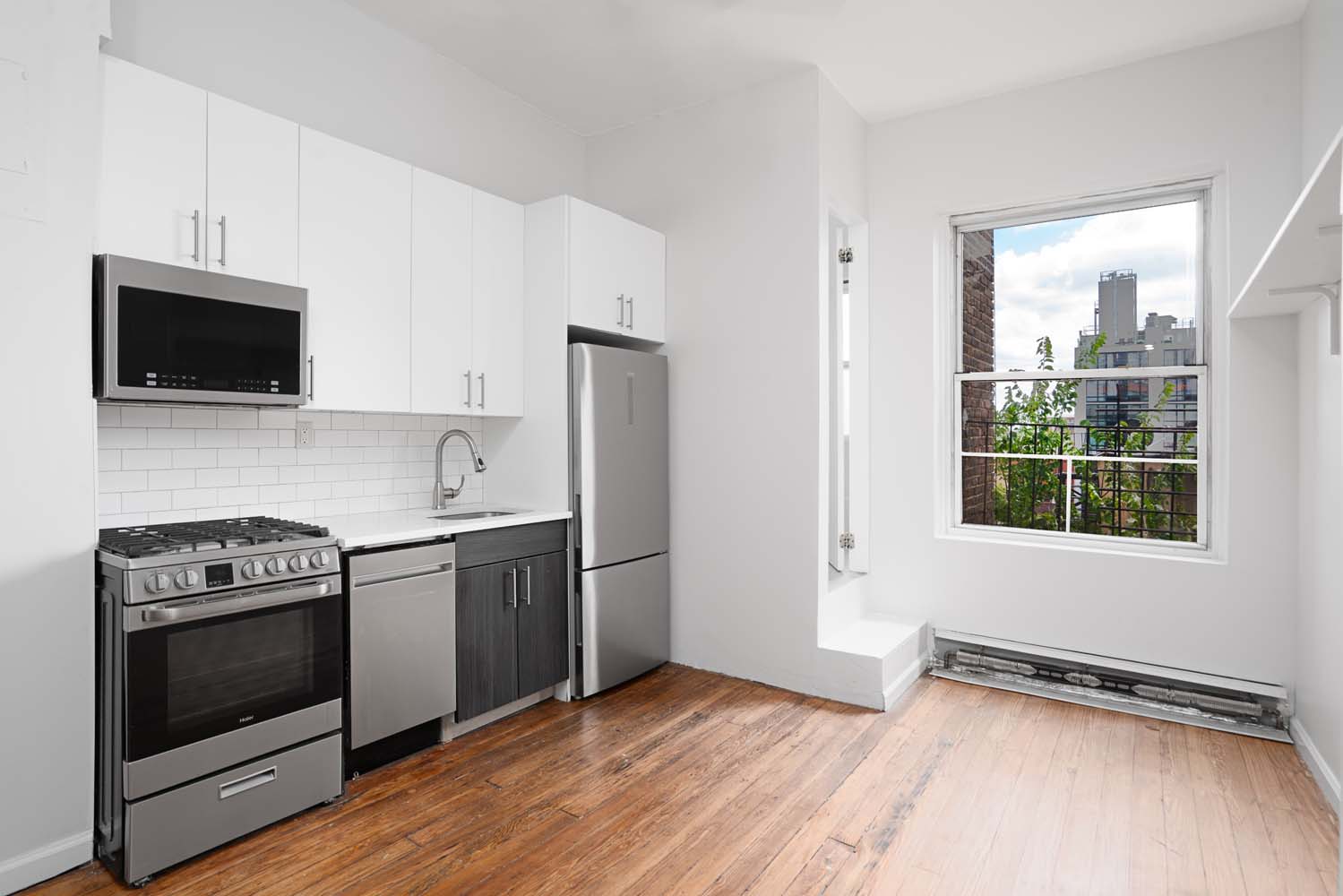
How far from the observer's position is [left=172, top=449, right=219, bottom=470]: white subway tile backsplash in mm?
2623

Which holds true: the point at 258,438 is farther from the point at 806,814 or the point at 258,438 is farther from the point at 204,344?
the point at 806,814

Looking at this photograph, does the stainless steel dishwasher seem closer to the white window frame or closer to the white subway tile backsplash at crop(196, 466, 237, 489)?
the white subway tile backsplash at crop(196, 466, 237, 489)

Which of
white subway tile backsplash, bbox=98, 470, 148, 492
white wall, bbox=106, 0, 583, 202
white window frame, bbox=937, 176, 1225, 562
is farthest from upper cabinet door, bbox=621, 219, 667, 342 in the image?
white subway tile backsplash, bbox=98, 470, 148, 492

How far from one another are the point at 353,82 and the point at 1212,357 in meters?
4.02

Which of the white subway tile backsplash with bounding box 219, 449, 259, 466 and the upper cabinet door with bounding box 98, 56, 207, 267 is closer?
the upper cabinet door with bounding box 98, 56, 207, 267

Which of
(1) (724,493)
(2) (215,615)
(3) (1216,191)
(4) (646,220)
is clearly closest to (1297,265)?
(3) (1216,191)

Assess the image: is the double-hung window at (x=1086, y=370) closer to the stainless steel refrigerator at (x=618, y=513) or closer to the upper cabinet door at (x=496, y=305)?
the stainless steel refrigerator at (x=618, y=513)

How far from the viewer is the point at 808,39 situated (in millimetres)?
3311

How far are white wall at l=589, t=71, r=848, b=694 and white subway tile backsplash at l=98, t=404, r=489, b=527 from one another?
1270 mm

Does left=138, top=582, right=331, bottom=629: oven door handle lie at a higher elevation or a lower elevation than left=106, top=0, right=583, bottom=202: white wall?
lower

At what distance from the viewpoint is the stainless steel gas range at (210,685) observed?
202 centimetres

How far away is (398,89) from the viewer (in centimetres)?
332

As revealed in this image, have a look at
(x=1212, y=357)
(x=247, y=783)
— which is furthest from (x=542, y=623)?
(x=1212, y=357)

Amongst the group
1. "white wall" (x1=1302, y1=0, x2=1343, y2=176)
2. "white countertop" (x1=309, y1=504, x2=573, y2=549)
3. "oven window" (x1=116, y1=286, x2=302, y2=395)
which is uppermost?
"white wall" (x1=1302, y1=0, x2=1343, y2=176)
